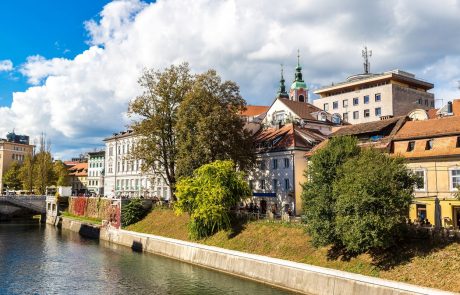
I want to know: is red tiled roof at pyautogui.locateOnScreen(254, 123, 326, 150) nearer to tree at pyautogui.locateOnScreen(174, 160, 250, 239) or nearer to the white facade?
the white facade

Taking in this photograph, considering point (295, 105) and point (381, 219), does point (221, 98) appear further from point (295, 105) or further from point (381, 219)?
point (381, 219)

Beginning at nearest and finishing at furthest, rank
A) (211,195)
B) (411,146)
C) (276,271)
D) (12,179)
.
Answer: (276,271), (411,146), (211,195), (12,179)

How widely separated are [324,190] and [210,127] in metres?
24.0

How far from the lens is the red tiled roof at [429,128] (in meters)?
44.4

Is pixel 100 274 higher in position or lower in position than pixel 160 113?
lower

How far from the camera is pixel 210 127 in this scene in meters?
58.4

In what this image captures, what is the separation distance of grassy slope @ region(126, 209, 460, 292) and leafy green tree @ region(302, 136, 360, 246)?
2.65 meters

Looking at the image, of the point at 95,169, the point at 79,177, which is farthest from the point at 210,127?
the point at 79,177

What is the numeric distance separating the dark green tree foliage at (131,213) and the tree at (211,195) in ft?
60.4

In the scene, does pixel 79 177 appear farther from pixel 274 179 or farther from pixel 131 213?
pixel 274 179

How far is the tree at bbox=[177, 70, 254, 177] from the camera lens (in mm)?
58031

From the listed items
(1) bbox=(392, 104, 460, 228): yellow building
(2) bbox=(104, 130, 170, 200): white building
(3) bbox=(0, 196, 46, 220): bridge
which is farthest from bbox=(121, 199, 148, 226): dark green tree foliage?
(3) bbox=(0, 196, 46, 220): bridge

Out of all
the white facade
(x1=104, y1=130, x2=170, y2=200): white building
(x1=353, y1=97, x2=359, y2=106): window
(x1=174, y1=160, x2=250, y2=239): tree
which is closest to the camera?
(x1=174, y1=160, x2=250, y2=239): tree

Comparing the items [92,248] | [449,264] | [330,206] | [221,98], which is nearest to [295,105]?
[221,98]
